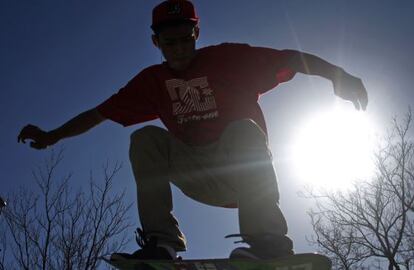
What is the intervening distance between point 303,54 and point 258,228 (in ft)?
3.57

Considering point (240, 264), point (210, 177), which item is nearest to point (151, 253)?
point (240, 264)

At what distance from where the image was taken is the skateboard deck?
5.57 feet

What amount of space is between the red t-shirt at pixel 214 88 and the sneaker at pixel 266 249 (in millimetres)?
764

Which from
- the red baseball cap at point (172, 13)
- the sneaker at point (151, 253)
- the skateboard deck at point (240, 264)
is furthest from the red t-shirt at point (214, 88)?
the skateboard deck at point (240, 264)

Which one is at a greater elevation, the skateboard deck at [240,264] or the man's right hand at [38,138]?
the man's right hand at [38,138]

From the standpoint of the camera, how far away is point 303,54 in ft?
8.19

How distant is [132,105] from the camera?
9.42 ft

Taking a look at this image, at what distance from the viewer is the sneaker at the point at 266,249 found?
1813mm

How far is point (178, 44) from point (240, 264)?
4.43 feet

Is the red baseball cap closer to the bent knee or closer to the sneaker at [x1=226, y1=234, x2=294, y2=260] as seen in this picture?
the bent knee

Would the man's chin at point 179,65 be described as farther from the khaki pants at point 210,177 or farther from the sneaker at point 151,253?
the sneaker at point 151,253

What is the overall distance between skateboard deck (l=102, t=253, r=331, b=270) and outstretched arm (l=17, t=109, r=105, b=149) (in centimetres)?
112

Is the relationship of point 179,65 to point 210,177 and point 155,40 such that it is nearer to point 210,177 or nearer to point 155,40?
point 155,40

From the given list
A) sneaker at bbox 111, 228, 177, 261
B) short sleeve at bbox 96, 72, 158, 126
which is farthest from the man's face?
sneaker at bbox 111, 228, 177, 261
